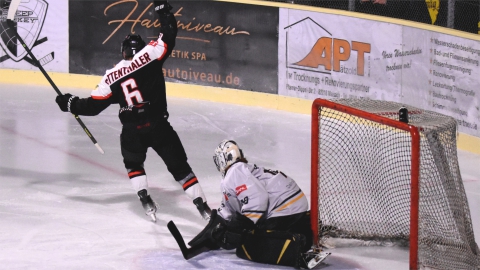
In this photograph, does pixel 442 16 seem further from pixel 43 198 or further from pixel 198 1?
pixel 43 198

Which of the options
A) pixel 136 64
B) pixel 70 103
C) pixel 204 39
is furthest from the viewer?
pixel 204 39

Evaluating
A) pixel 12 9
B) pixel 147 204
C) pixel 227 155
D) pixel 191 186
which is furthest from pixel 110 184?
pixel 12 9

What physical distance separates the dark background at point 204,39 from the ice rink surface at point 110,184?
36 centimetres

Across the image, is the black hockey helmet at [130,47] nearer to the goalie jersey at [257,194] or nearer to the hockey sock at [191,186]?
the hockey sock at [191,186]

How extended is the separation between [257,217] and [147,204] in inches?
47.4

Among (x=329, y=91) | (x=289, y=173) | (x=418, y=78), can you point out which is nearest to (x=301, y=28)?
(x=329, y=91)

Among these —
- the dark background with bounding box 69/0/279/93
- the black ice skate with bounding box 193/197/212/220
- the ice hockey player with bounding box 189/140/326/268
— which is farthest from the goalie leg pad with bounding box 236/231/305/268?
the dark background with bounding box 69/0/279/93

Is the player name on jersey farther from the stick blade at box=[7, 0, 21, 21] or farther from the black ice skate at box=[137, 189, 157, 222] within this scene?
the stick blade at box=[7, 0, 21, 21]

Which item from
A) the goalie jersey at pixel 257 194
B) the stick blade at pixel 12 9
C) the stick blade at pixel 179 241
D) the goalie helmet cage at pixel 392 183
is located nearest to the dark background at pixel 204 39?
the stick blade at pixel 12 9

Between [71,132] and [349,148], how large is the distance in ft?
10.6

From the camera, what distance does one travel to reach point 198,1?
9.28m

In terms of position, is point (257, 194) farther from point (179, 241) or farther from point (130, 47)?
point (130, 47)

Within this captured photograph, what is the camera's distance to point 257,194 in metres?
4.76

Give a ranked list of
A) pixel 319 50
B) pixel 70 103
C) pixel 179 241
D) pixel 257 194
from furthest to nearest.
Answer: pixel 319 50 < pixel 70 103 < pixel 179 241 < pixel 257 194
